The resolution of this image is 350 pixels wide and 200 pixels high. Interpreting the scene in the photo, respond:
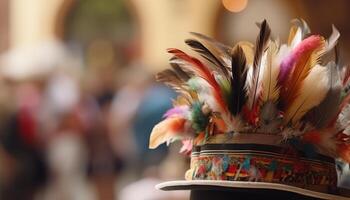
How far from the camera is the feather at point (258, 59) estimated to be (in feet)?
4.63

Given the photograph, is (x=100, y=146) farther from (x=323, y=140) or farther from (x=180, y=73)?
(x=323, y=140)

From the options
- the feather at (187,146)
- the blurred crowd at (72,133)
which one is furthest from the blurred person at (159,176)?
the feather at (187,146)

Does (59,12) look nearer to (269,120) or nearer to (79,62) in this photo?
(79,62)

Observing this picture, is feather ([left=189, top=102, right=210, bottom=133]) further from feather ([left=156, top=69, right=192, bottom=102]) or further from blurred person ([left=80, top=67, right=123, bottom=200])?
blurred person ([left=80, top=67, right=123, bottom=200])

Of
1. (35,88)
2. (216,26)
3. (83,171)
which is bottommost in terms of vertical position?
(83,171)

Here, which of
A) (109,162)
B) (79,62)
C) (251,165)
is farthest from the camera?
(79,62)

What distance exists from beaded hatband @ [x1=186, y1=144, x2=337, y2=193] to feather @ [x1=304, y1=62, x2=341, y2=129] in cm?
5

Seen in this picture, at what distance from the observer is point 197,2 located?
619cm

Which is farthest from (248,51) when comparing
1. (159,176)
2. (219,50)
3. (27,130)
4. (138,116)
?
(27,130)

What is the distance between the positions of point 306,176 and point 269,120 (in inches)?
3.9

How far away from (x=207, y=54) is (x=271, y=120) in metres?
0.14

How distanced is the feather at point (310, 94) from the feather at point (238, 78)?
0.07 metres

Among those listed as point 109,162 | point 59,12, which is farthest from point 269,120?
point 59,12

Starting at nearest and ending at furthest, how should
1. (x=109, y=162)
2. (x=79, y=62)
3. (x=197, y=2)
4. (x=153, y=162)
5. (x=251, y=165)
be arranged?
(x=251, y=165) < (x=153, y=162) < (x=109, y=162) < (x=79, y=62) < (x=197, y=2)
